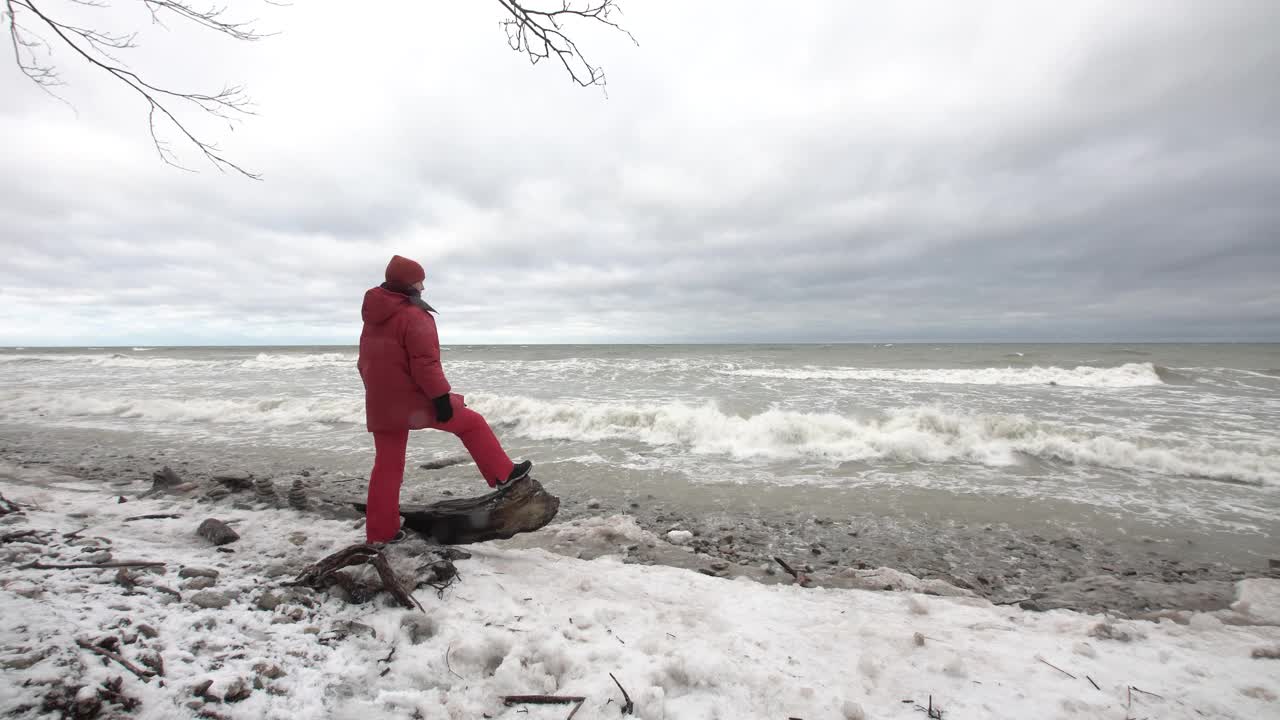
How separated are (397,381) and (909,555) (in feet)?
15.8

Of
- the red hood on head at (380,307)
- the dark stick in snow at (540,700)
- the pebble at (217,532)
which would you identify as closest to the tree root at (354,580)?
the dark stick in snow at (540,700)

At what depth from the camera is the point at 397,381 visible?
10.4 ft

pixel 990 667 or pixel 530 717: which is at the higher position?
pixel 530 717

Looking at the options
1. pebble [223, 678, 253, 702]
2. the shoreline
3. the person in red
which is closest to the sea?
the shoreline

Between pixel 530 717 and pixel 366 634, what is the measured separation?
101 cm

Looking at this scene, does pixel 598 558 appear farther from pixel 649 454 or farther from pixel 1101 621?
pixel 649 454

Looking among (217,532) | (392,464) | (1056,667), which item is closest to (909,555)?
(1056,667)

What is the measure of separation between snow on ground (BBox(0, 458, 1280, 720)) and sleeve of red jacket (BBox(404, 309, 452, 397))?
1265mm

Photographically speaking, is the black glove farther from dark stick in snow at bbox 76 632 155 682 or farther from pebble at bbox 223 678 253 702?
dark stick in snow at bbox 76 632 155 682

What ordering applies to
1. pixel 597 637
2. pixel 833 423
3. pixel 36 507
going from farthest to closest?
pixel 833 423
pixel 36 507
pixel 597 637

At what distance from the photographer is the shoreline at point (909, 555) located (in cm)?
398

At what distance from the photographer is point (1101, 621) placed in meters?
3.21

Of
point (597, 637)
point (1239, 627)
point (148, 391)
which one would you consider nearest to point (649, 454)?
point (597, 637)

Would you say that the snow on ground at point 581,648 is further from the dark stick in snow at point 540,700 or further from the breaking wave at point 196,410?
the breaking wave at point 196,410
